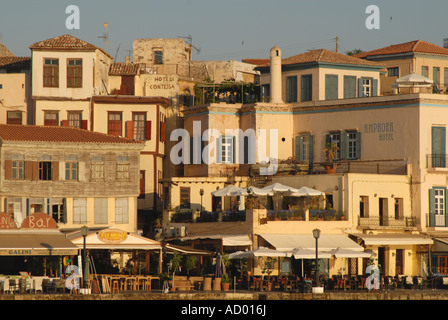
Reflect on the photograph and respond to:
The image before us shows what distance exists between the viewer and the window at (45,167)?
54156 millimetres

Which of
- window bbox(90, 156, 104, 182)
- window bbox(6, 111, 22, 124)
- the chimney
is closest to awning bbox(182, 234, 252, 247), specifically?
window bbox(90, 156, 104, 182)

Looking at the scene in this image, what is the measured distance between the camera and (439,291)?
47812 mm

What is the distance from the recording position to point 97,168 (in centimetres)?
5491

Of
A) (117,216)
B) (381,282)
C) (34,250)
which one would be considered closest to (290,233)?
(381,282)

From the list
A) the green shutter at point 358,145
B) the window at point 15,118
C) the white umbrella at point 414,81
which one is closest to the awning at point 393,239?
the green shutter at point 358,145

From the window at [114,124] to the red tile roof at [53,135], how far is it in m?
4.70

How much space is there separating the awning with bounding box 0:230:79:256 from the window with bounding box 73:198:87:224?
5761mm

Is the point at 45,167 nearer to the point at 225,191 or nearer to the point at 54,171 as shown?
the point at 54,171

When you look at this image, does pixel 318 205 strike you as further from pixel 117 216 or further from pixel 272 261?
pixel 117 216

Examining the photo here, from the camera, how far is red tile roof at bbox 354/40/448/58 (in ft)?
228

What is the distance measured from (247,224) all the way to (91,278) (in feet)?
31.9

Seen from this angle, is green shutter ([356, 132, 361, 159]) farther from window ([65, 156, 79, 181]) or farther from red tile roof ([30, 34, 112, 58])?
red tile roof ([30, 34, 112, 58])

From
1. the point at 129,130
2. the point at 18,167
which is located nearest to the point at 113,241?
the point at 18,167

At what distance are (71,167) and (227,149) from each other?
398 inches
